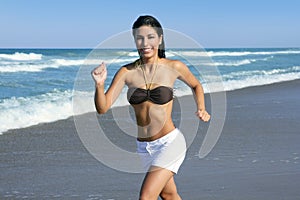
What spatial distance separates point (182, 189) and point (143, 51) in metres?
2.37

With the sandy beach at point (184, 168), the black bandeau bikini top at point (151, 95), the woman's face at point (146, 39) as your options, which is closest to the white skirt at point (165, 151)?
the black bandeau bikini top at point (151, 95)

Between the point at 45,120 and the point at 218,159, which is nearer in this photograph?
the point at 218,159

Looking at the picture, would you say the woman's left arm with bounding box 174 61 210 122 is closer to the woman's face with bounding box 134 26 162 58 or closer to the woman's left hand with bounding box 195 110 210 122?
the woman's left hand with bounding box 195 110 210 122

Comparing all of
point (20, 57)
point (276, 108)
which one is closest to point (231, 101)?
point (276, 108)

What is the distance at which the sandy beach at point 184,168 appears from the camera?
231 inches

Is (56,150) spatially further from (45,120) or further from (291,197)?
(291,197)

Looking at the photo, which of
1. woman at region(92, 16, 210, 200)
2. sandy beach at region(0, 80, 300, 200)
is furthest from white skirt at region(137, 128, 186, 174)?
sandy beach at region(0, 80, 300, 200)

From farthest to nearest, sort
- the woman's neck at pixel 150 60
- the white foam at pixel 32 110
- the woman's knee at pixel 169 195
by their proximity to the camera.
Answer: the white foam at pixel 32 110
the woman's knee at pixel 169 195
the woman's neck at pixel 150 60

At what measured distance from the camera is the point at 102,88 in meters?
3.72

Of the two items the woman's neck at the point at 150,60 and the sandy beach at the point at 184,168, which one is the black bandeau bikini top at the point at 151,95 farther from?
the sandy beach at the point at 184,168

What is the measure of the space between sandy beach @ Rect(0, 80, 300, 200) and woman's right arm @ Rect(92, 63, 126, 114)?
1.95 m

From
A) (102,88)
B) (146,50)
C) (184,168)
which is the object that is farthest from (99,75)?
(184,168)

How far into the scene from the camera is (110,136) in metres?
9.58

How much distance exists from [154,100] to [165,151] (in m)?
0.40
